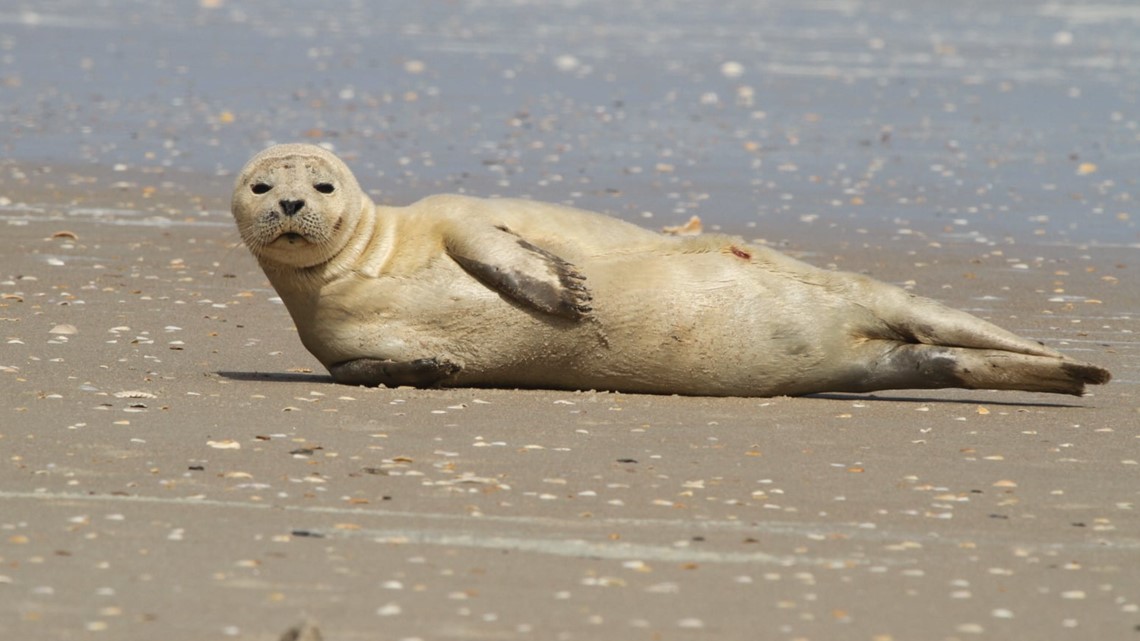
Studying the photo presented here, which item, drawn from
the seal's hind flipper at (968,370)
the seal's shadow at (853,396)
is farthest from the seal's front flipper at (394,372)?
the seal's hind flipper at (968,370)

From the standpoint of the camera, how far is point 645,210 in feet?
46.2

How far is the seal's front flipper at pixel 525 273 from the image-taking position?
26.6ft

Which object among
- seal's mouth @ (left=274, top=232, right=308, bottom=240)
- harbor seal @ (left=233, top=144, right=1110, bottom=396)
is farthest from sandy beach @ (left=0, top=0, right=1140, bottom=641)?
seal's mouth @ (left=274, top=232, right=308, bottom=240)

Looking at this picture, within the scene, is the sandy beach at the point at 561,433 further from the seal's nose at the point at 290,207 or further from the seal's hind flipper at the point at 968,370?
the seal's nose at the point at 290,207

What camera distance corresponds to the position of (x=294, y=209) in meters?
8.15

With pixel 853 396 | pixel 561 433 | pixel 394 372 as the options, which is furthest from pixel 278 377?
pixel 853 396

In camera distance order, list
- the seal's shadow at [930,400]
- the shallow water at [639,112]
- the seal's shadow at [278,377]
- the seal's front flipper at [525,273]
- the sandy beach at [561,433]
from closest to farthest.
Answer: the sandy beach at [561,433] < the seal's front flipper at [525,273] < the seal's shadow at [930,400] < the seal's shadow at [278,377] < the shallow water at [639,112]

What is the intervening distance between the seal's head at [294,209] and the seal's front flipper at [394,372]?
1.54 feet

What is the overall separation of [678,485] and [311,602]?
1784 mm

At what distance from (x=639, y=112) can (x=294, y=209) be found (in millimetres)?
12505

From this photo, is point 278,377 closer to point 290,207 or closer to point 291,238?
point 291,238

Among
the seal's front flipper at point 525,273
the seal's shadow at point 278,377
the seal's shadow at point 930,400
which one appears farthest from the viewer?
the seal's shadow at point 278,377

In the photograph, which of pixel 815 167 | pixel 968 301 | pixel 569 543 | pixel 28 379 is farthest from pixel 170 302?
pixel 815 167

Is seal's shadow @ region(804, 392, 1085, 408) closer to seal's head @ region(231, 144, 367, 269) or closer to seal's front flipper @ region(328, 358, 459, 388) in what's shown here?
seal's front flipper @ region(328, 358, 459, 388)
